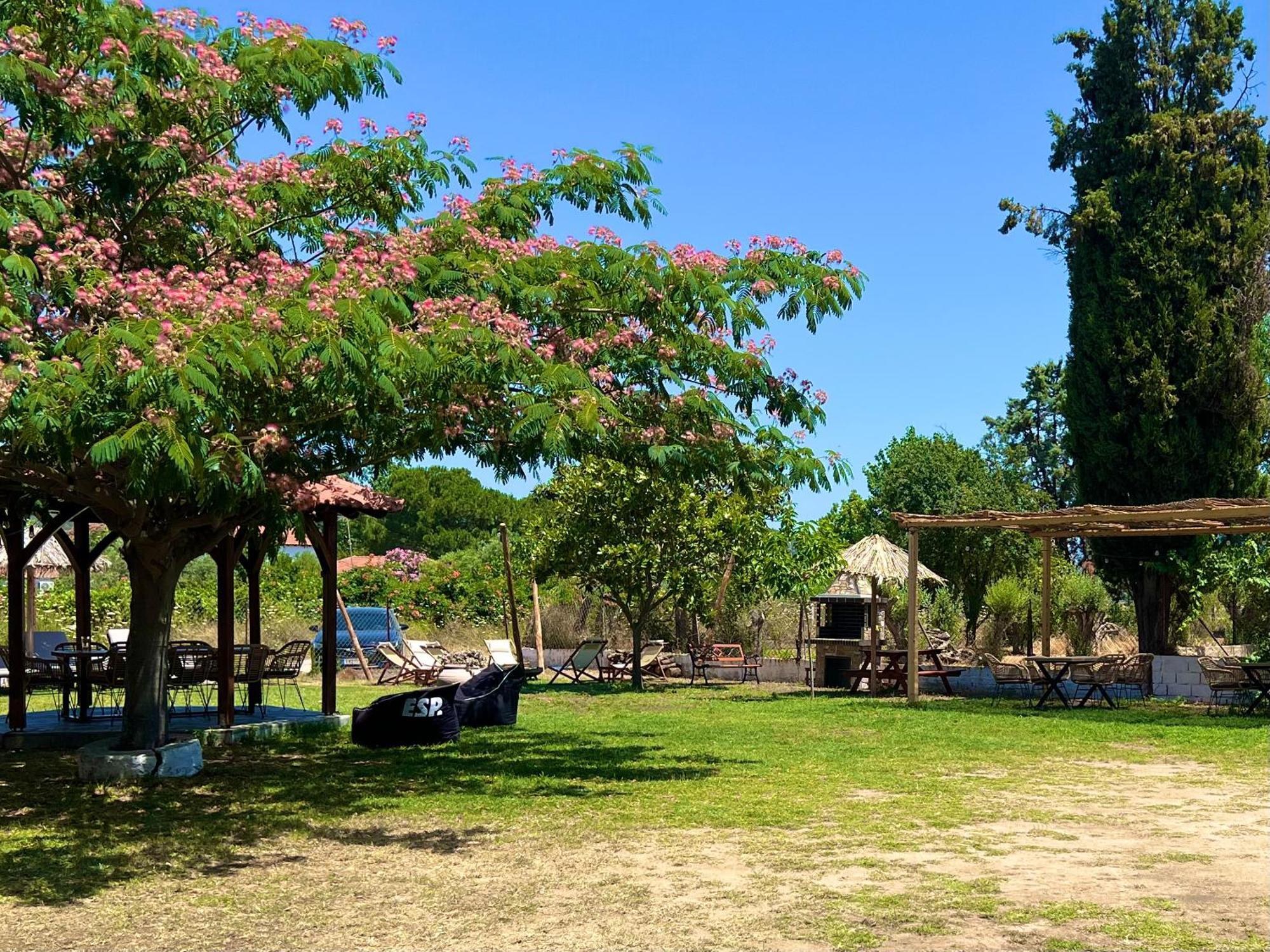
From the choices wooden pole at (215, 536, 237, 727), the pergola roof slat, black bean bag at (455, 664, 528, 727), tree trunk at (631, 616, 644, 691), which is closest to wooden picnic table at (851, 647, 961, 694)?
the pergola roof slat

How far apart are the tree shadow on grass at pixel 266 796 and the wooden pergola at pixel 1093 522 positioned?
21.6ft

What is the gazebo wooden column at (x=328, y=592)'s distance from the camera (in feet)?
50.9

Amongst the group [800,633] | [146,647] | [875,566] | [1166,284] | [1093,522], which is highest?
[1166,284]

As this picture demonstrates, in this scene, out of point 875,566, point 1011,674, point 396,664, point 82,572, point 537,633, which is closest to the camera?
point 82,572

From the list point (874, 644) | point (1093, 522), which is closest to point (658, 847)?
point (1093, 522)

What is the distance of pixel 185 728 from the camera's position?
14.9 m

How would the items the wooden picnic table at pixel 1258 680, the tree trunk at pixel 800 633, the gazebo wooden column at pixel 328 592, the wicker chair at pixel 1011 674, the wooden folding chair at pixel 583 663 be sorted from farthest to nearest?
1. the tree trunk at pixel 800 633
2. the wooden folding chair at pixel 583 663
3. the wicker chair at pixel 1011 674
4. the wooden picnic table at pixel 1258 680
5. the gazebo wooden column at pixel 328 592

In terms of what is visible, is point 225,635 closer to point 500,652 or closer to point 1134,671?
point 500,652

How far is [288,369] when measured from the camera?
8.16 metres

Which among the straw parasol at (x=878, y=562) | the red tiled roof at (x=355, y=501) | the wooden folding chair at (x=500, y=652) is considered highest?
the red tiled roof at (x=355, y=501)

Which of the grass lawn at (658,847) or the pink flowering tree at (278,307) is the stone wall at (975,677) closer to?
the grass lawn at (658,847)

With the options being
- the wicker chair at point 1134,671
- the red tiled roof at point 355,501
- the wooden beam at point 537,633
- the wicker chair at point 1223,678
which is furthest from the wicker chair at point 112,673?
the wicker chair at point 1223,678

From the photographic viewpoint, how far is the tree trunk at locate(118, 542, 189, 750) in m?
11.8

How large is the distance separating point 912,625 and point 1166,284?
8.59m
